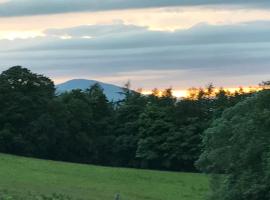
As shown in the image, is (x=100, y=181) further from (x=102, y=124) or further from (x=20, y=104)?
(x=102, y=124)

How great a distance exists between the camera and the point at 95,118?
280 ft

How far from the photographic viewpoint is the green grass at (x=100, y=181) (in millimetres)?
33156

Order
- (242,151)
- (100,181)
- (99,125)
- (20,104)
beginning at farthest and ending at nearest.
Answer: (99,125)
(20,104)
(100,181)
(242,151)

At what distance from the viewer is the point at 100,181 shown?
41.8 meters

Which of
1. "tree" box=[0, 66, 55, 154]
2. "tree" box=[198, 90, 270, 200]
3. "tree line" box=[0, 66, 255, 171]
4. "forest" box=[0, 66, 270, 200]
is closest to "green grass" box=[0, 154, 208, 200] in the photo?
"tree" box=[198, 90, 270, 200]

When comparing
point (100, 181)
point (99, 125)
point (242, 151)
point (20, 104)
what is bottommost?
point (100, 181)

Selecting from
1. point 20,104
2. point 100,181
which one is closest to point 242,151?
point 100,181

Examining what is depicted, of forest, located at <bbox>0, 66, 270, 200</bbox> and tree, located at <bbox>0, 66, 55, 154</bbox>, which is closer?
tree, located at <bbox>0, 66, 55, 154</bbox>

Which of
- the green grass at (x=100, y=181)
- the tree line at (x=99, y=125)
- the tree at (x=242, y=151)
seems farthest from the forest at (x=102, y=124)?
the tree at (x=242, y=151)

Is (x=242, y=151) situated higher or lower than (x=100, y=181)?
higher

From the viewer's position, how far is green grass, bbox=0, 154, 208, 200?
3316 centimetres

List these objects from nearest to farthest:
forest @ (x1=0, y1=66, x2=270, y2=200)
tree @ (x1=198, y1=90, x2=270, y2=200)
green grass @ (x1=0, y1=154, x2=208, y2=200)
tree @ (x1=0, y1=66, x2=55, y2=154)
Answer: tree @ (x1=198, y1=90, x2=270, y2=200) < green grass @ (x1=0, y1=154, x2=208, y2=200) < tree @ (x1=0, y1=66, x2=55, y2=154) < forest @ (x1=0, y1=66, x2=270, y2=200)

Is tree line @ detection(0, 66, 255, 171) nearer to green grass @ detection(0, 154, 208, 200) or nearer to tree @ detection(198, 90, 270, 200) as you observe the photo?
green grass @ detection(0, 154, 208, 200)

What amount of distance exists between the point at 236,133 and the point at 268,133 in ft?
4.91
